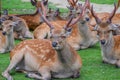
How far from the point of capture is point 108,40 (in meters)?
8.38

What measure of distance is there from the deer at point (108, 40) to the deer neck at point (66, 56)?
2.67 ft

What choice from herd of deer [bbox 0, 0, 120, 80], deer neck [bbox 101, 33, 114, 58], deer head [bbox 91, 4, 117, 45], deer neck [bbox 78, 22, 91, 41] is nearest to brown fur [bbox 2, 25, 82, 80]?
herd of deer [bbox 0, 0, 120, 80]

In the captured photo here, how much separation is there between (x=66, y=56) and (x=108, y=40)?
3.72ft

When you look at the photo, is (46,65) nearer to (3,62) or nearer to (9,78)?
(9,78)

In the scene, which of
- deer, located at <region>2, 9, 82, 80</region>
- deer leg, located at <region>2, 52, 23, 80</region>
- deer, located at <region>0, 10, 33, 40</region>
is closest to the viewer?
deer, located at <region>2, 9, 82, 80</region>

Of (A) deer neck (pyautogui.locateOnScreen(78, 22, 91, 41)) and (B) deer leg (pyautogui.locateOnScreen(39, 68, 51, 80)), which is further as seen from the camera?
(A) deer neck (pyautogui.locateOnScreen(78, 22, 91, 41))

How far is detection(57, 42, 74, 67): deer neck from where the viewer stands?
7.54m

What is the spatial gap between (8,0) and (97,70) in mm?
10476

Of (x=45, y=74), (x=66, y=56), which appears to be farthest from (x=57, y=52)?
(x=45, y=74)

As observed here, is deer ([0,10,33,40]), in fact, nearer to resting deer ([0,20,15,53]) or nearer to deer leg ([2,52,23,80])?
resting deer ([0,20,15,53])

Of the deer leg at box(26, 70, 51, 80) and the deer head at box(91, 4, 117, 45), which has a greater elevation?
the deer head at box(91, 4, 117, 45)

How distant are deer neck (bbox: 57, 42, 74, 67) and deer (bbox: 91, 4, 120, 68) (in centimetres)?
81

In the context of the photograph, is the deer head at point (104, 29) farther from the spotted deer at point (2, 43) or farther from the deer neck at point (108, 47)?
the spotted deer at point (2, 43)

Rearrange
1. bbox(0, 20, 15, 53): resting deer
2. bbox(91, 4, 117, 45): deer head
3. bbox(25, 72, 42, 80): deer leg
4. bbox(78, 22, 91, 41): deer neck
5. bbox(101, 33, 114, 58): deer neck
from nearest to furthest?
bbox(25, 72, 42, 80): deer leg, bbox(91, 4, 117, 45): deer head, bbox(101, 33, 114, 58): deer neck, bbox(0, 20, 15, 53): resting deer, bbox(78, 22, 91, 41): deer neck
